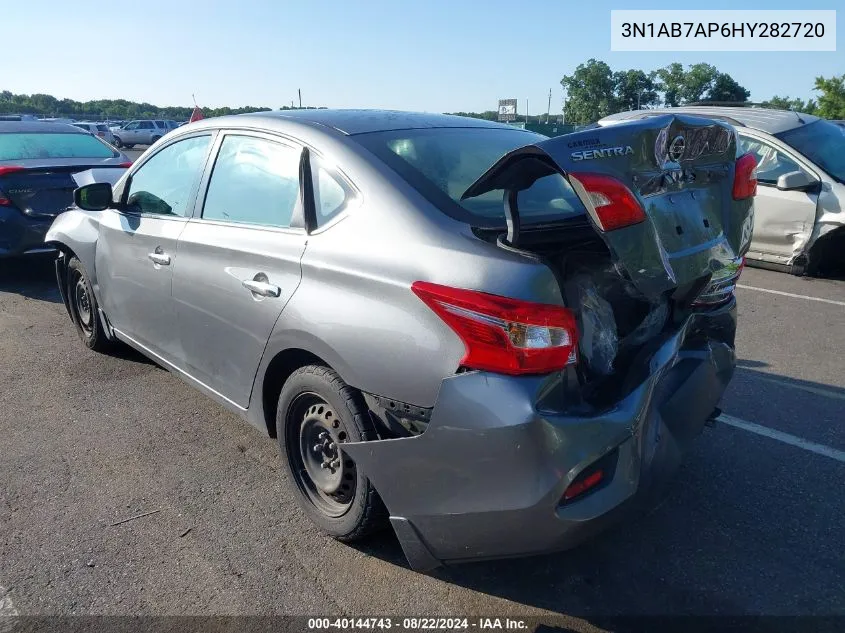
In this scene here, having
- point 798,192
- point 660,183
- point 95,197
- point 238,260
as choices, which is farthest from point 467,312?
point 798,192

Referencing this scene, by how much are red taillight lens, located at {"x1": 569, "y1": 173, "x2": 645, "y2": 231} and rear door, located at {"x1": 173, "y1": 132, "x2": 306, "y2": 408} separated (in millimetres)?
1233

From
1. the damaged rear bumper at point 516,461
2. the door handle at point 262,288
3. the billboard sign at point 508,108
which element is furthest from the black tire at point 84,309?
the billboard sign at point 508,108

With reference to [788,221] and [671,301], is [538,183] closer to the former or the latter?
[671,301]

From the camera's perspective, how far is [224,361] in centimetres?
338

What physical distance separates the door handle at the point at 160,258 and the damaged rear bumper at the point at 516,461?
180 centimetres

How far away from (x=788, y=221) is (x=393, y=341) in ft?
20.9

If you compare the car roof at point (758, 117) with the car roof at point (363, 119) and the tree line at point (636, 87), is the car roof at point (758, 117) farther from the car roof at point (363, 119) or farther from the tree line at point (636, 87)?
the tree line at point (636, 87)

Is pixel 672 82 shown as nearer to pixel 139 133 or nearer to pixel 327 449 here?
pixel 139 133

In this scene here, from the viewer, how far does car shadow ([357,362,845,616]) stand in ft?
8.45

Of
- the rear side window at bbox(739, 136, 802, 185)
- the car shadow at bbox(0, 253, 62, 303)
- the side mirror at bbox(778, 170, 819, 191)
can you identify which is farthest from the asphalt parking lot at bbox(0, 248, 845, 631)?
the rear side window at bbox(739, 136, 802, 185)

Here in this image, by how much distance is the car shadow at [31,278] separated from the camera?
7.22 meters

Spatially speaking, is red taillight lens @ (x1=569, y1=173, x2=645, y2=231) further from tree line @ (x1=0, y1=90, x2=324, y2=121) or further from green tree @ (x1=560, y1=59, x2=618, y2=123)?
tree line @ (x1=0, y1=90, x2=324, y2=121)

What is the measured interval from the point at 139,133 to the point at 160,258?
39.9 metres

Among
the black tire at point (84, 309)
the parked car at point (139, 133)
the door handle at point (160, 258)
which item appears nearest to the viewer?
the door handle at point (160, 258)
